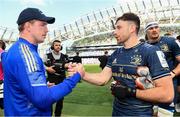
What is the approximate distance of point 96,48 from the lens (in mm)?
68188

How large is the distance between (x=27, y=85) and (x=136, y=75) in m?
1.37

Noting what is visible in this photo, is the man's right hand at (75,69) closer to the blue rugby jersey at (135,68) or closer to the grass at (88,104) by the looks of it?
the blue rugby jersey at (135,68)

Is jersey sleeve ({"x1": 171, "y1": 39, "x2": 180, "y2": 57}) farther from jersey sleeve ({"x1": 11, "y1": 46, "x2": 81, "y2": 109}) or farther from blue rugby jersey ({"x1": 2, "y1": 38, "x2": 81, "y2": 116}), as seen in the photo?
jersey sleeve ({"x1": 11, "y1": 46, "x2": 81, "y2": 109})

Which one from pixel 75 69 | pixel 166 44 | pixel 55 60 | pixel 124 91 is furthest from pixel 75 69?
pixel 55 60

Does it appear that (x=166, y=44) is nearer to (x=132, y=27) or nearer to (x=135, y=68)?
(x=132, y=27)

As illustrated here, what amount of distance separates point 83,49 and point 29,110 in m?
64.4

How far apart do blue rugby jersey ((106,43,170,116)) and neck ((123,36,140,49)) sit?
5 cm

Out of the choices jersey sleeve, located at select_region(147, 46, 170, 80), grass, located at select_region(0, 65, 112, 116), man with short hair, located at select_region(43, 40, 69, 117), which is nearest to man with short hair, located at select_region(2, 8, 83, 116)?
jersey sleeve, located at select_region(147, 46, 170, 80)

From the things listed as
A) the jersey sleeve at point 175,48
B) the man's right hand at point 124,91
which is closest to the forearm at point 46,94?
the man's right hand at point 124,91

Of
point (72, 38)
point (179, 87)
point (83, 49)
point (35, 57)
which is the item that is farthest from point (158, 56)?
point (72, 38)

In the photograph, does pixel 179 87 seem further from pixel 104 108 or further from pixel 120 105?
pixel 104 108

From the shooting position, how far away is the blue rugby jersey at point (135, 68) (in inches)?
171

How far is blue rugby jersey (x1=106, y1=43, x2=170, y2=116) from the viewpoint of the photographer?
14.3 feet

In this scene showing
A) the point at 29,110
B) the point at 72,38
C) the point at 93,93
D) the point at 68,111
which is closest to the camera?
the point at 29,110
